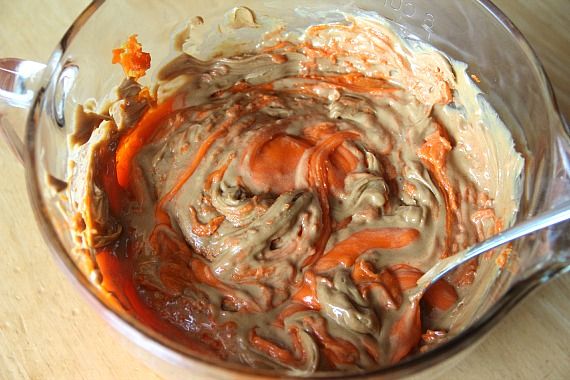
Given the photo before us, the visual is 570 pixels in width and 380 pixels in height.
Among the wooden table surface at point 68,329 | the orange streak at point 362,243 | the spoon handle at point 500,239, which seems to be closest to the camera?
the spoon handle at point 500,239

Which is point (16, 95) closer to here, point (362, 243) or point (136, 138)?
point (136, 138)

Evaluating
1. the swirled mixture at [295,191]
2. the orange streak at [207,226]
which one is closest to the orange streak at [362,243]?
the swirled mixture at [295,191]

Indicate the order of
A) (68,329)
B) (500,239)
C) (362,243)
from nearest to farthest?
(500,239) → (68,329) → (362,243)

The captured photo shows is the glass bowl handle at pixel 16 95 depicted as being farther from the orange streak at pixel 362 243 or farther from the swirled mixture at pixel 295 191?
the orange streak at pixel 362 243

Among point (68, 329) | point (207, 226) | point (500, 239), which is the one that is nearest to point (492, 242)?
point (500, 239)

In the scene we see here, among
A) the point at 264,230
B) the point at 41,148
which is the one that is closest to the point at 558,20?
the point at 264,230

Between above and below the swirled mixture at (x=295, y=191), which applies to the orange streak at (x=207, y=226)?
below
